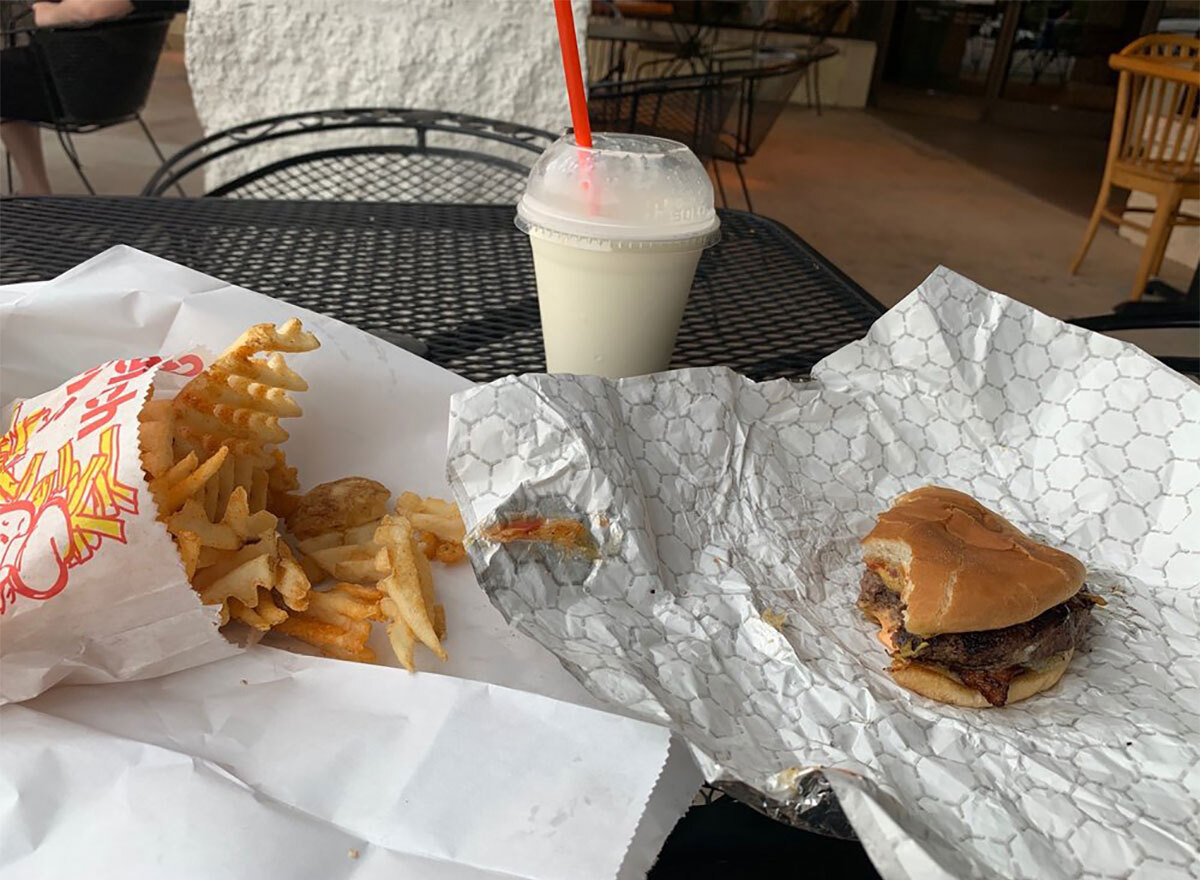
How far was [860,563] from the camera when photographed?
3.45 ft

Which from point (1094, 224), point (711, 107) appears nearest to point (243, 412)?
point (711, 107)

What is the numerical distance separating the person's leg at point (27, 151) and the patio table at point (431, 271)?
3143 millimetres

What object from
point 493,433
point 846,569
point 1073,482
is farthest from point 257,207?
point 1073,482

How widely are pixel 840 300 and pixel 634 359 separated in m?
0.43

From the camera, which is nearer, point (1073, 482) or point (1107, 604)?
point (1107, 604)

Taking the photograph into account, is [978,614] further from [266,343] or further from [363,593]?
[266,343]

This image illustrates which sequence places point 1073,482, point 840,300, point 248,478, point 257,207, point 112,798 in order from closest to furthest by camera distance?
point 112,798 → point 248,478 → point 1073,482 → point 840,300 → point 257,207

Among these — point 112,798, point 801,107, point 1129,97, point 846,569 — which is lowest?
point 801,107

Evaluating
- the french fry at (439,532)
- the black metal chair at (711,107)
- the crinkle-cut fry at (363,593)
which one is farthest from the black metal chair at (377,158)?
the crinkle-cut fry at (363,593)

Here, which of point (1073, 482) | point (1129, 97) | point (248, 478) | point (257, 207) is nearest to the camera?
point (248, 478)

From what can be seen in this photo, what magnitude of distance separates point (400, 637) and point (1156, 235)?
199 inches

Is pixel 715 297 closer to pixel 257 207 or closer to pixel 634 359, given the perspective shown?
pixel 634 359

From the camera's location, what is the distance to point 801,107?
10.0m

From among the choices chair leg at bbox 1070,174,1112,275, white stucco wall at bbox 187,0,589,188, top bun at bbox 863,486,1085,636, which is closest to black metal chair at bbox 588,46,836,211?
white stucco wall at bbox 187,0,589,188
